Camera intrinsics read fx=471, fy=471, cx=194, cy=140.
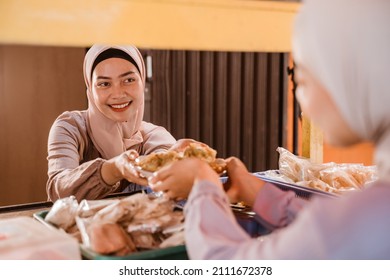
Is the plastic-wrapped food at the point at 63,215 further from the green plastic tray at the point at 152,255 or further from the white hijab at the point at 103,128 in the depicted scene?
the white hijab at the point at 103,128

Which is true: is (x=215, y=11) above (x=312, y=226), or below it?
above

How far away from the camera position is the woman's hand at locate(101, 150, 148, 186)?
4.83ft

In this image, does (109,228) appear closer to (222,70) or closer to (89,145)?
(89,145)

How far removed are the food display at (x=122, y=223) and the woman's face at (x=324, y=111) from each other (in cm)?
44

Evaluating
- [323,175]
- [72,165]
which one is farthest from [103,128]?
[323,175]

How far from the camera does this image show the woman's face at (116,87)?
7.35 feet

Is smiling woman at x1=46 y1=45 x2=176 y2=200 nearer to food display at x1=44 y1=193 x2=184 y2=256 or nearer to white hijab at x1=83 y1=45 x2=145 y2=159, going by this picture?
white hijab at x1=83 y1=45 x2=145 y2=159

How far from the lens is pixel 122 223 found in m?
1.19

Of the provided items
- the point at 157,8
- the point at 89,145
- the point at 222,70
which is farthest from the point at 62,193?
the point at 222,70

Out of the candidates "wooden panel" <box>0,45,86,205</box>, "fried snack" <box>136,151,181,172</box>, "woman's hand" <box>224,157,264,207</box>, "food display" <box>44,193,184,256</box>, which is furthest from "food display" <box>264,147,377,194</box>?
"wooden panel" <box>0,45,86,205</box>

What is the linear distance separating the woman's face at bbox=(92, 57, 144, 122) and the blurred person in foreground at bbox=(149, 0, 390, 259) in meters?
1.40
